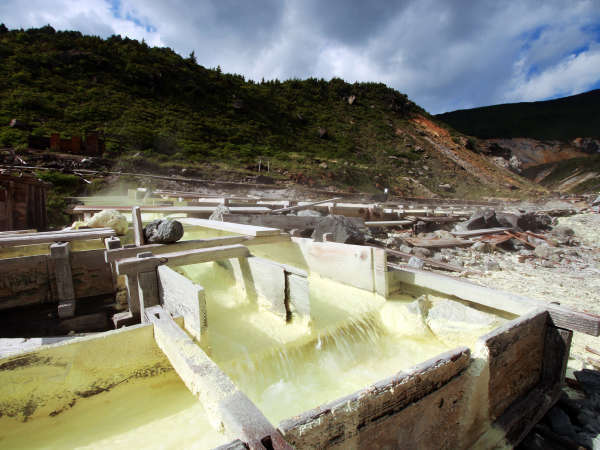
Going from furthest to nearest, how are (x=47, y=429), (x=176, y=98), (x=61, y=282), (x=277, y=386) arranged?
(x=176, y=98) < (x=61, y=282) < (x=277, y=386) < (x=47, y=429)

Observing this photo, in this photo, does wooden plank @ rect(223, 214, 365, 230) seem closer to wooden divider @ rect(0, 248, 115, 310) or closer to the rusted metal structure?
wooden divider @ rect(0, 248, 115, 310)

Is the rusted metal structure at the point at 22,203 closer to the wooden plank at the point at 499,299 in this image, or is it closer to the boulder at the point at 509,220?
the wooden plank at the point at 499,299

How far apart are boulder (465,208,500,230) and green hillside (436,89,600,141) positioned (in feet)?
187

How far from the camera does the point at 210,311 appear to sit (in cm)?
384

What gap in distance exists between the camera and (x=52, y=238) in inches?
191

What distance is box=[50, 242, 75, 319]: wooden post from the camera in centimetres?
458

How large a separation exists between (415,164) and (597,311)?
106ft

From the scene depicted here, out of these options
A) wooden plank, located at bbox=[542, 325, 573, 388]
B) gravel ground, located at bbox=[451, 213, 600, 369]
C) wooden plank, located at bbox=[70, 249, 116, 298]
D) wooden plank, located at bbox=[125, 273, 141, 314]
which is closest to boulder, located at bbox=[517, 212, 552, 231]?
gravel ground, located at bbox=[451, 213, 600, 369]

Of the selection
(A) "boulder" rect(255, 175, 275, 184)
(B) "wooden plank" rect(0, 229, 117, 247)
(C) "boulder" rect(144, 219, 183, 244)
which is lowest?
(B) "wooden plank" rect(0, 229, 117, 247)

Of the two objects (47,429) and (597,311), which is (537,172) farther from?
(47,429)

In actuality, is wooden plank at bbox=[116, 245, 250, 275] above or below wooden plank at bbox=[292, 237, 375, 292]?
above

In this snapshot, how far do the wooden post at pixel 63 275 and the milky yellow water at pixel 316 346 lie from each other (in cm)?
230

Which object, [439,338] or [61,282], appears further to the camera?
[61,282]

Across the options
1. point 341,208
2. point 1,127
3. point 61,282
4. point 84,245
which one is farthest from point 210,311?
point 1,127
